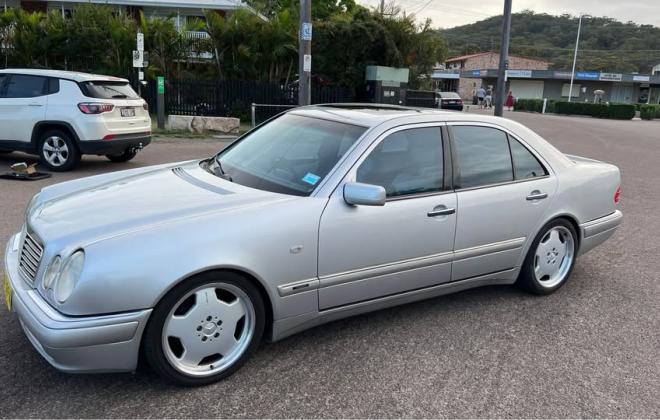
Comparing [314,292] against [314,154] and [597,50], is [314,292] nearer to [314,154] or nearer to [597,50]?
[314,154]

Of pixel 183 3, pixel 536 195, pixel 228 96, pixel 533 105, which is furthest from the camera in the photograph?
Result: pixel 533 105

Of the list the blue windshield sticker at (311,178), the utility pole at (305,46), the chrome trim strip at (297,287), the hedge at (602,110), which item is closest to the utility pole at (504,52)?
the utility pole at (305,46)

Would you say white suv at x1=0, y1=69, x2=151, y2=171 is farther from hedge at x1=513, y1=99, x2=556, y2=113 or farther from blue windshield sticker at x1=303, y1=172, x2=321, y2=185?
hedge at x1=513, y1=99, x2=556, y2=113

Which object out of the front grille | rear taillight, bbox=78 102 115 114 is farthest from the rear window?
the front grille

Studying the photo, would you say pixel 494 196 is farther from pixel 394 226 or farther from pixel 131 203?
pixel 131 203

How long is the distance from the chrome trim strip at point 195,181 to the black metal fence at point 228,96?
607 inches

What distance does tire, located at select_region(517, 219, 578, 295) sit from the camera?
14.5 ft

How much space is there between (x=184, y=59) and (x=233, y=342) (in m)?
19.8

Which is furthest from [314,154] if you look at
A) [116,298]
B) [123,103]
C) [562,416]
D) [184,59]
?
[184,59]

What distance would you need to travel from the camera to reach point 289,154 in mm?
3896

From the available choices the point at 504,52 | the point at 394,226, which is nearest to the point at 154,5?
the point at 504,52

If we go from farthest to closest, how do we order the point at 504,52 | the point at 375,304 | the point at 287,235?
the point at 504,52 < the point at 375,304 < the point at 287,235

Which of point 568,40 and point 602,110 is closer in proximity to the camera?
point 602,110

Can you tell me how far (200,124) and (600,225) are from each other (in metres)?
12.9
